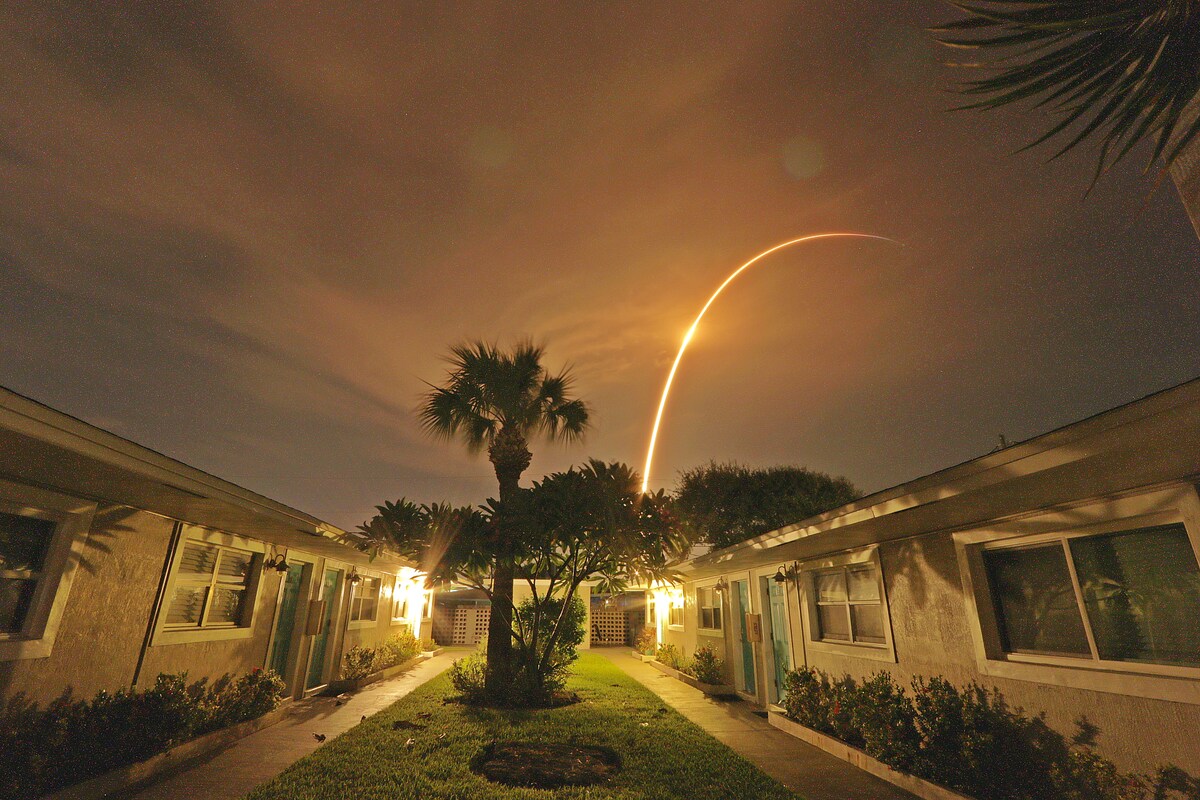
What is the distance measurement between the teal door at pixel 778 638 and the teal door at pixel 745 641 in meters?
0.58

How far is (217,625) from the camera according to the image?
8383mm

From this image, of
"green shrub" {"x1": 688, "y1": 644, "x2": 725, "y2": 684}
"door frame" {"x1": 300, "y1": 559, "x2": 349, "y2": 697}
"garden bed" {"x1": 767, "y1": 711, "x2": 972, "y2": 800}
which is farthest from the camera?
"green shrub" {"x1": 688, "y1": 644, "x2": 725, "y2": 684}

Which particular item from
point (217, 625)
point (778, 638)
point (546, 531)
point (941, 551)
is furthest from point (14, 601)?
point (778, 638)

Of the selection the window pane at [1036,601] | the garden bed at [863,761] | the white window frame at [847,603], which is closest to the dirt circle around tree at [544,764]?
the garden bed at [863,761]

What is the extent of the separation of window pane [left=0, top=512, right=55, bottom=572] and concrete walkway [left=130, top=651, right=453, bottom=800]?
2.61m

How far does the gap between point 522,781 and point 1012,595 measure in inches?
235

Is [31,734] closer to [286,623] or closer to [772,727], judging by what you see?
[286,623]

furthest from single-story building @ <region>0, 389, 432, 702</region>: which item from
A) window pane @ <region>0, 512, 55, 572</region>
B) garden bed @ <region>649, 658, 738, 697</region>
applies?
garden bed @ <region>649, 658, 738, 697</region>

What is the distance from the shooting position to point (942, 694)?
6.21 metres

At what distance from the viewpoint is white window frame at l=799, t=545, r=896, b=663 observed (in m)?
7.65

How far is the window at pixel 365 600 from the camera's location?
14109 mm

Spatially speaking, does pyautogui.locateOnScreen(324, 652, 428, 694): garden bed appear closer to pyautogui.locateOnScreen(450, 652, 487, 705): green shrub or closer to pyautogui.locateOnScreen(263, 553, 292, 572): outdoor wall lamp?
pyautogui.locateOnScreen(450, 652, 487, 705): green shrub

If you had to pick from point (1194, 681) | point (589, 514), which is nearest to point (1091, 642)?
point (1194, 681)

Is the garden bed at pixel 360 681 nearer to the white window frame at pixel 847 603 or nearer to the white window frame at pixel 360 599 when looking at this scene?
the white window frame at pixel 360 599
